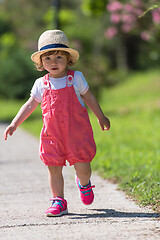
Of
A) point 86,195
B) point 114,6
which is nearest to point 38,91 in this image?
point 86,195

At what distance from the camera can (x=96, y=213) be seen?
4.12 m

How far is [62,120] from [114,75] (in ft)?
121

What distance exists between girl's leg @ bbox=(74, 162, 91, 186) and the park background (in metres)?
0.57

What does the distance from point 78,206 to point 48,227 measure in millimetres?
775

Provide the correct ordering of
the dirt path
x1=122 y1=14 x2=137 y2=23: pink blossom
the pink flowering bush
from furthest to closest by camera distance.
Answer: x1=122 y1=14 x2=137 y2=23: pink blossom, the pink flowering bush, the dirt path

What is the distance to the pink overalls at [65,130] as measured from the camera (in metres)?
4.14

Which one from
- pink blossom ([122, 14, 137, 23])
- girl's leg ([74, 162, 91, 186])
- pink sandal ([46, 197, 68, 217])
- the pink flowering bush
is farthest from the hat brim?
pink blossom ([122, 14, 137, 23])

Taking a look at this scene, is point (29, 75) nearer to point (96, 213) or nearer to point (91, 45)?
point (96, 213)

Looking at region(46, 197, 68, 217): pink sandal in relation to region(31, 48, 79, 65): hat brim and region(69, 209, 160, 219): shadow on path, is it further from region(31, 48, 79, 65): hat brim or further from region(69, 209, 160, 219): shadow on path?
region(31, 48, 79, 65): hat brim

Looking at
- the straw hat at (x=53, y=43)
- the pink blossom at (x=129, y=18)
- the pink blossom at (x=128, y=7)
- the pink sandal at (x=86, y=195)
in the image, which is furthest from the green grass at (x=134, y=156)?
the pink blossom at (x=128, y=7)

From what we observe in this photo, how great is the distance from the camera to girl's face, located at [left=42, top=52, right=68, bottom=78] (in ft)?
13.8

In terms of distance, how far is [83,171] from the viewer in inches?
164

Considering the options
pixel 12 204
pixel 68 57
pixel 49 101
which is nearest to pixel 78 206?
pixel 12 204

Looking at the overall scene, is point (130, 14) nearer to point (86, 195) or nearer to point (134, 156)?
point (134, 156)
